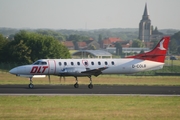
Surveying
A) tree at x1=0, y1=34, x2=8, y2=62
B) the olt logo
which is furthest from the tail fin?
tree at x1=0, y1=34, x2=8, y2=62

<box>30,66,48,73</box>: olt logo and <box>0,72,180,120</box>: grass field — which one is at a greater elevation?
<box>30,66,48,73</box>: olt logo

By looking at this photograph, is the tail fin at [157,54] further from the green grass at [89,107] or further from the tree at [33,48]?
the tree at [33,48]

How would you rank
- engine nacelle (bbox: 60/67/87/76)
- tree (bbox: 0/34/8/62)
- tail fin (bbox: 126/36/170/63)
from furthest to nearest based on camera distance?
tree (bbox: 0/34/8/62), tail fin (bbox: 126/36/170/63), engine nacelle (bbox: 60/67/87/76)

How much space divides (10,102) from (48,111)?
4.66 m

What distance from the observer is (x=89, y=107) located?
28.2 meters

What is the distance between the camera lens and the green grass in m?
24.8

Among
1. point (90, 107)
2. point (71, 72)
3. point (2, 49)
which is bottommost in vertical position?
point (2, 49)

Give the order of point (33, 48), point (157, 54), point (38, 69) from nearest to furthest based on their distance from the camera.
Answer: point (38, 69), point (157, 54), point (33, 48)

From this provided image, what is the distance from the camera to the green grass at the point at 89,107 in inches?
974

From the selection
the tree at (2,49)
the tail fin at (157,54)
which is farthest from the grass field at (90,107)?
the tree at (2,49)

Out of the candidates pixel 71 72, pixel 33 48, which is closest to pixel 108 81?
pixel 71 72

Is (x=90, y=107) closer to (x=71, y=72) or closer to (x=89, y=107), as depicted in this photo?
(x=89, y=107)

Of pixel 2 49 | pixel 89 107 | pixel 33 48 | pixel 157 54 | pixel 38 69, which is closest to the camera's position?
pixel 89 107

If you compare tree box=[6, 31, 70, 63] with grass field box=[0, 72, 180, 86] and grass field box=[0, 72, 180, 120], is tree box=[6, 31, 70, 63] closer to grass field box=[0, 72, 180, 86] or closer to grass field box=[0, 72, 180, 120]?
grass field box=[0, 72, 180, 86]
